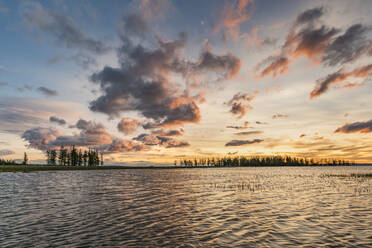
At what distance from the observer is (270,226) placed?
18.6 m

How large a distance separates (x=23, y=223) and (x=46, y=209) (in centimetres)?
644

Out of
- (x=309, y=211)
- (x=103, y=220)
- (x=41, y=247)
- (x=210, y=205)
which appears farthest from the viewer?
(x=210, y=205)

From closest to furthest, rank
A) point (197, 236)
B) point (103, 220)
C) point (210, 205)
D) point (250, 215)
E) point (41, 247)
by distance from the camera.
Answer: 1. point (41, 247)
2. point (197, 236)
3. point (103, 220)
4. point (250, 215)
5. point (210, 205)

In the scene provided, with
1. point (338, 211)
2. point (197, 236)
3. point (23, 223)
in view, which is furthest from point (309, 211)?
point (23, 223)

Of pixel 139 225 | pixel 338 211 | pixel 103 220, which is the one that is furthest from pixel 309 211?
pixel 103 220

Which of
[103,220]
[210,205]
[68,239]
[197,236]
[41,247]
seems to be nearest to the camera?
[41,247]

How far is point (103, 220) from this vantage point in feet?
67.5

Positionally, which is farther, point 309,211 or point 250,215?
point 309,211

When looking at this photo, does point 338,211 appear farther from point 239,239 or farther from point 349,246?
point 239,239

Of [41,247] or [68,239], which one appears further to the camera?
[68,239]

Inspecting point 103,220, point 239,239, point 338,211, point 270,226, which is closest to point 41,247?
point 103,220

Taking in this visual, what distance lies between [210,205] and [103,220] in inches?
559

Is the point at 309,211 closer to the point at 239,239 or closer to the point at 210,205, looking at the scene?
the point at 210,205

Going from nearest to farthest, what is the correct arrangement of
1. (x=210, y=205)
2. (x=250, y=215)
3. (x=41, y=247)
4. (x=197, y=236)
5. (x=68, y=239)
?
(x=41, y=247), (x=68, y=239), (x=197, y=236), (x=250, y=215), (x=210, y=205)
